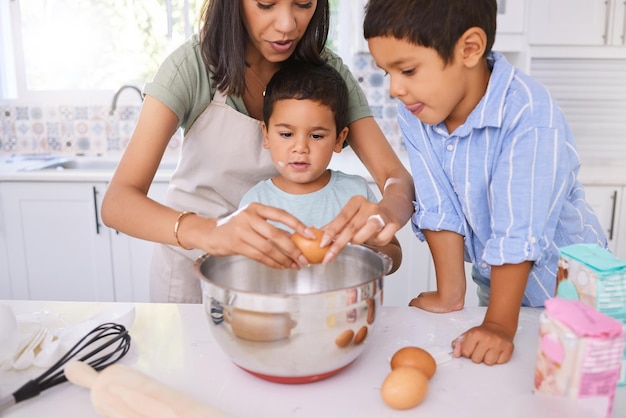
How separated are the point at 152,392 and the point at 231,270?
0.28 meters

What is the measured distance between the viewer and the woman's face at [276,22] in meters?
1.17

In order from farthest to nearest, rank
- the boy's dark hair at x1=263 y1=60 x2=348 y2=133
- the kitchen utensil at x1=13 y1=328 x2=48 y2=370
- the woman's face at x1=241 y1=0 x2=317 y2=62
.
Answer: the boy's dark hair at x1=263 y1=60 x2=348 y2=133
the woman's face at x1=241 y1=0 x2=317 y2=62
the kitchen utensil at x1=13 y1=328 x2=48 y2=370

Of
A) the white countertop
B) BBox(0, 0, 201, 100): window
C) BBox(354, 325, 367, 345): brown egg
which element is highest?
BBox(0, 0, 201, 100): window

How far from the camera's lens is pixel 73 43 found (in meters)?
2.93

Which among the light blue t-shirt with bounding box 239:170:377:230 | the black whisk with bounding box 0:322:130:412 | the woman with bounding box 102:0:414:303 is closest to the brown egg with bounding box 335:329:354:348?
the woman with bounding box 102:0:414:303

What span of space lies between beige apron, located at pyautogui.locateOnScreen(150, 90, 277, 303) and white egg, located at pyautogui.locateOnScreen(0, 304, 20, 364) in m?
0.61

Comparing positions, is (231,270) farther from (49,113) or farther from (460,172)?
(49,113)

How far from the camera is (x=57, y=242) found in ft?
8.12

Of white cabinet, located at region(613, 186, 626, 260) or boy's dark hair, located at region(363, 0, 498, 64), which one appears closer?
boy's dark hair, located at region(363, 0, 498, 64)

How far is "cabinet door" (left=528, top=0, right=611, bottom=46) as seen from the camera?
245 centimetres

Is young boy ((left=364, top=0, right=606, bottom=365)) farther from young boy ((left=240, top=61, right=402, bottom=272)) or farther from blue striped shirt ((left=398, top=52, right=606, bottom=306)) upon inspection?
young boy ((left=240, top=61, right=402, bottom=272))

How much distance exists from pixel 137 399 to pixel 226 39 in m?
0.83

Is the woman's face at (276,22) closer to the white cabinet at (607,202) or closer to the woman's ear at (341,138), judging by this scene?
the woman's ear at (341,138)

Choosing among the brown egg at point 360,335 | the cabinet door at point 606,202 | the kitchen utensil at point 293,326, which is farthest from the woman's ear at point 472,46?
the cabinet door at point 606,202
